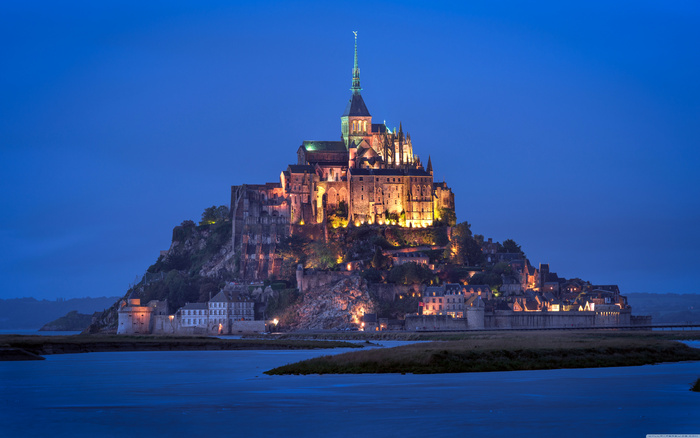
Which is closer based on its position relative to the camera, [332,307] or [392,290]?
[332,307]

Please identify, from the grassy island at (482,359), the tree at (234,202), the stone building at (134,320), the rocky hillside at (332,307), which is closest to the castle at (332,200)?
the tree at (234,202)

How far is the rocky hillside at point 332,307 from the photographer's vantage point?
400ft

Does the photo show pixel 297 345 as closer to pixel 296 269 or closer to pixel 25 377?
pixel 25 377

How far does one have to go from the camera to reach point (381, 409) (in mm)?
37594

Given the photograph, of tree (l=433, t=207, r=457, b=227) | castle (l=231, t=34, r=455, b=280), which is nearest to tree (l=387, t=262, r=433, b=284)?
castle (l=231, t=34, r=455, b=280)

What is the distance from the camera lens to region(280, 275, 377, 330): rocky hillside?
121812 mm

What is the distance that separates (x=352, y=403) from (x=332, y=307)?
3309 inches

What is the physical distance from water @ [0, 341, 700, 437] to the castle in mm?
86029

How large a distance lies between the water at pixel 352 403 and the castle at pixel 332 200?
86029 mm

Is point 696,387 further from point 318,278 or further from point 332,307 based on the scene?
point 318,278

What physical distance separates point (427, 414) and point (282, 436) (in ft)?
22.0

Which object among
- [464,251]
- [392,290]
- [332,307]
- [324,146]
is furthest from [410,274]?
[324,146]

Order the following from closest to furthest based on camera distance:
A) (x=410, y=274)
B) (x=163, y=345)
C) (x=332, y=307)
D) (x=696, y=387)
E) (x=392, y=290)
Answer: (x=696, y=387) → (x=163, y=345) → (x=332, y=307) → (x=392, y=290) → (x=410, y=274)

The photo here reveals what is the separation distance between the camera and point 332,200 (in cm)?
14688
